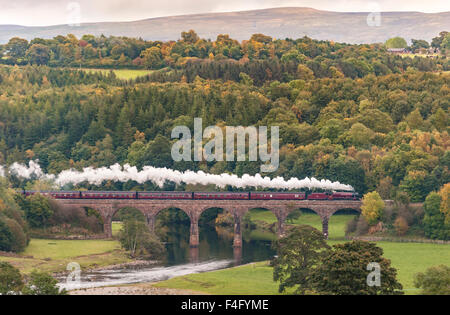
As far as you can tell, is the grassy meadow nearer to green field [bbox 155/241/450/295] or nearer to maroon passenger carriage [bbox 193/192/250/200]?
green field [bbox 155/241/450/295]

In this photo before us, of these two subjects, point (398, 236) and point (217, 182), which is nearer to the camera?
point (398, 236)

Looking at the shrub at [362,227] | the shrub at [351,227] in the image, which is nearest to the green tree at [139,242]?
the shrub at [351,227]

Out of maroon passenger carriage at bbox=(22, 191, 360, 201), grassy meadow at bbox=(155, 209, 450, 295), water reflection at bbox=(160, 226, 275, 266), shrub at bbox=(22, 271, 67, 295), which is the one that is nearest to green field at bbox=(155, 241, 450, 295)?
grassy meadow at bbox=(155, 209, 450, 295)

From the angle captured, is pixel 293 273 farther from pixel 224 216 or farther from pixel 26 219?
pixel 224 216
